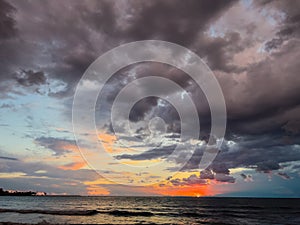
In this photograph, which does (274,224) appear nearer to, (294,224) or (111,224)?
(294,224)

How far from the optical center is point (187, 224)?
52406 mm

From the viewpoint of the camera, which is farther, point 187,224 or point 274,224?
point 274,224

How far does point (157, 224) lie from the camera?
50.4 m

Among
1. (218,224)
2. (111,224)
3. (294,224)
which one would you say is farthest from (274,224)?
(111,224)

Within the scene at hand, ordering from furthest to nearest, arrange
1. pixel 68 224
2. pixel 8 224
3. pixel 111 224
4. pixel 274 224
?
pixel 274 224 → pixel 111 224 → pixel 68 224 → pixel 8 224

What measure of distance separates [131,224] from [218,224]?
55.7 feet

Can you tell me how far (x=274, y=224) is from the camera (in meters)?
55.8

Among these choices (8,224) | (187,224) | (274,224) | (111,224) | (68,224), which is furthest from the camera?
(274,224)

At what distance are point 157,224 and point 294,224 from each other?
2898 cm

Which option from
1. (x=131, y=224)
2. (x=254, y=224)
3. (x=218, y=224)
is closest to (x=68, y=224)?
(x=131, y=224)

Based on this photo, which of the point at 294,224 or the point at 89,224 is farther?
the point at 294,224

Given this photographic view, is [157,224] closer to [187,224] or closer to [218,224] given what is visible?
[187,224]

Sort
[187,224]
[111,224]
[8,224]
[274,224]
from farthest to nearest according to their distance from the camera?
[274,224] → [187,224] → [111,224] → [8,224]

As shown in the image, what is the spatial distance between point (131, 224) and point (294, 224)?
33.8 metres
